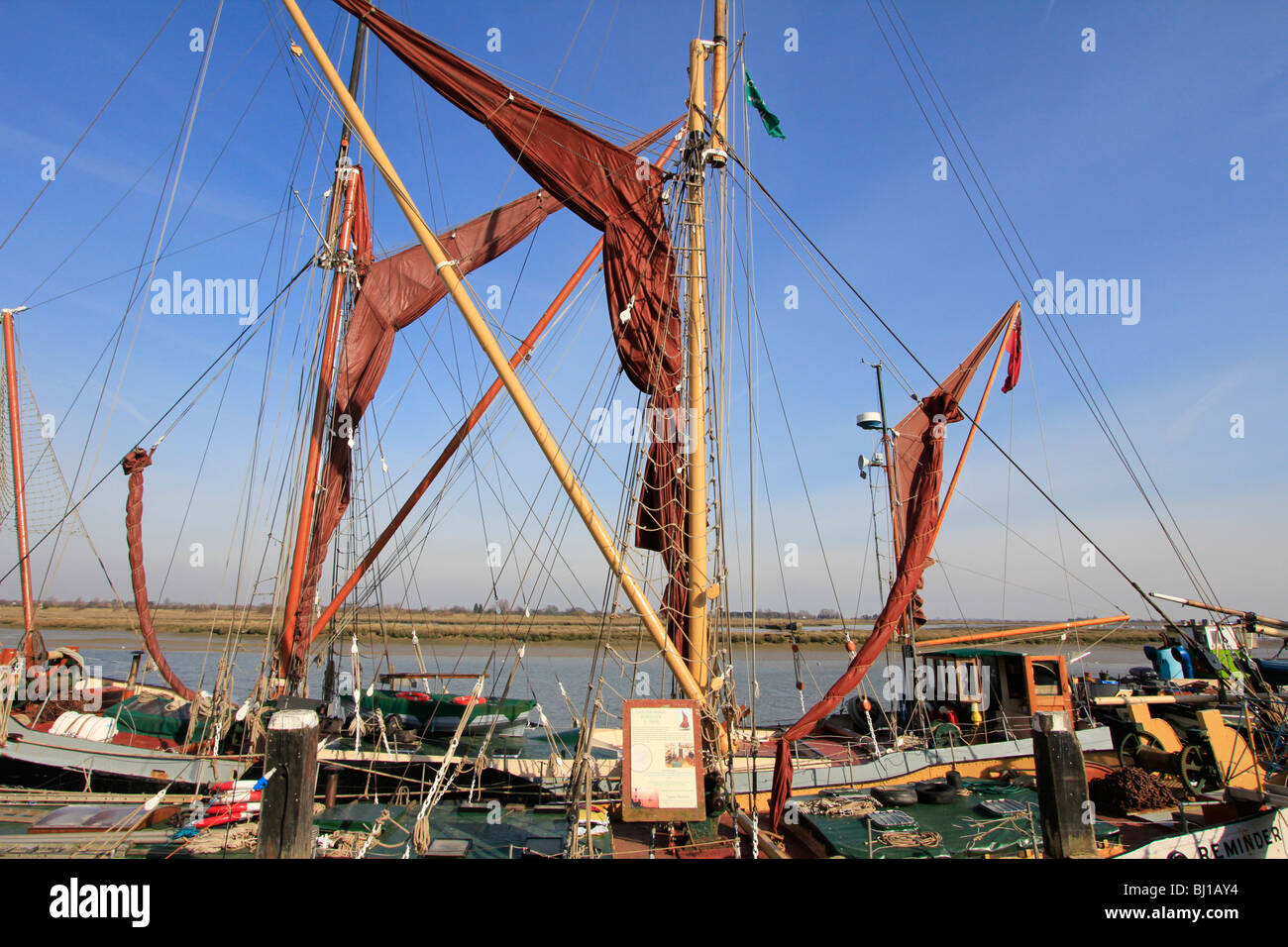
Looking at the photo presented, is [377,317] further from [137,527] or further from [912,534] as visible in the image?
[912,534]

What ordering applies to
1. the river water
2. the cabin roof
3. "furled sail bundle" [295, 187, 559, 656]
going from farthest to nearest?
"furled sail bundle" [295, 187, 559, 656]
the river water
the cabin roof

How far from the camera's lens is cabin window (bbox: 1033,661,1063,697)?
1694cm

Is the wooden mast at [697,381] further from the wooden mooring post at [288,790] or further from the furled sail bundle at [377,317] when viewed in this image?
the furled sail bundle at [377,317]

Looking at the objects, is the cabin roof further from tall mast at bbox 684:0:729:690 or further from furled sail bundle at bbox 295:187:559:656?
furled sail bundle at bbox 295:187:559:656

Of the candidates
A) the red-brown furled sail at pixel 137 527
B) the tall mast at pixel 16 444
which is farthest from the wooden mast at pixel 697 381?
the tall mast at pixel 16 444

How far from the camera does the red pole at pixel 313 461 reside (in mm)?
17875

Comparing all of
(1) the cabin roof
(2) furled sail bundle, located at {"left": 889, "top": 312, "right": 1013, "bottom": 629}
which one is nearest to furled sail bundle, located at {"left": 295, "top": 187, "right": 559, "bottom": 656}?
(2) furled sail bundle, located at {"left": 889, "top": 312, "right": 1013, "bottom": 629}

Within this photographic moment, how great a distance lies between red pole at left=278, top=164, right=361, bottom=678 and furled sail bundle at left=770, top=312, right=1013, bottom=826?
41.2 ft

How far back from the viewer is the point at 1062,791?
8477 mm

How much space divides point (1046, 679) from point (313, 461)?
1944cm

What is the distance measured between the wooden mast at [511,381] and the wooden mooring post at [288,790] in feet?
16.3

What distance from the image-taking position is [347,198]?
2112 centimetres

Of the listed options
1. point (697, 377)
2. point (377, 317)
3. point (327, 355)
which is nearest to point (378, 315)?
point (377, 317)
